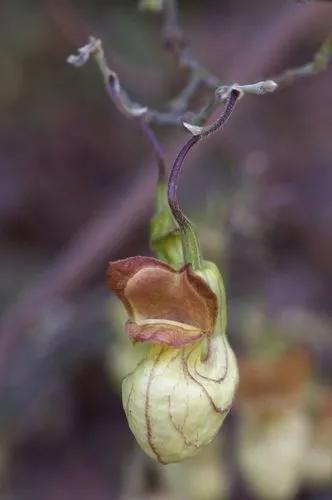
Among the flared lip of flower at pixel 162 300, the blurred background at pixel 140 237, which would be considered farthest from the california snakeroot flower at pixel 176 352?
the blurred background at pixel 140 237

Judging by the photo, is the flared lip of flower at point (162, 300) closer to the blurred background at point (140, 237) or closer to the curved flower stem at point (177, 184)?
the curved flower stem at point (177, 184)

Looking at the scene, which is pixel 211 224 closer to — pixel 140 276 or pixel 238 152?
pixel 238 152

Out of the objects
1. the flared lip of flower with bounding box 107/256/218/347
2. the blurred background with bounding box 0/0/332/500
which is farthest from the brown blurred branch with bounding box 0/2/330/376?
the flared lip of flower with bounding box 107/256/218/347

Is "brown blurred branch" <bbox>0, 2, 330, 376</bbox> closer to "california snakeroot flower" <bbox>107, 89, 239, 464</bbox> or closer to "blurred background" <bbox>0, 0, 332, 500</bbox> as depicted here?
"blurred background" <bbox>0, 0, 332, 500</bbox>

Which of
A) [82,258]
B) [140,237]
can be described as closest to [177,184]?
[82,258]

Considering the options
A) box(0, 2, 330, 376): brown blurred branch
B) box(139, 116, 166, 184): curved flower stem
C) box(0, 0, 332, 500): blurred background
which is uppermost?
box(139, 116, 166, 184): curved flower stem
